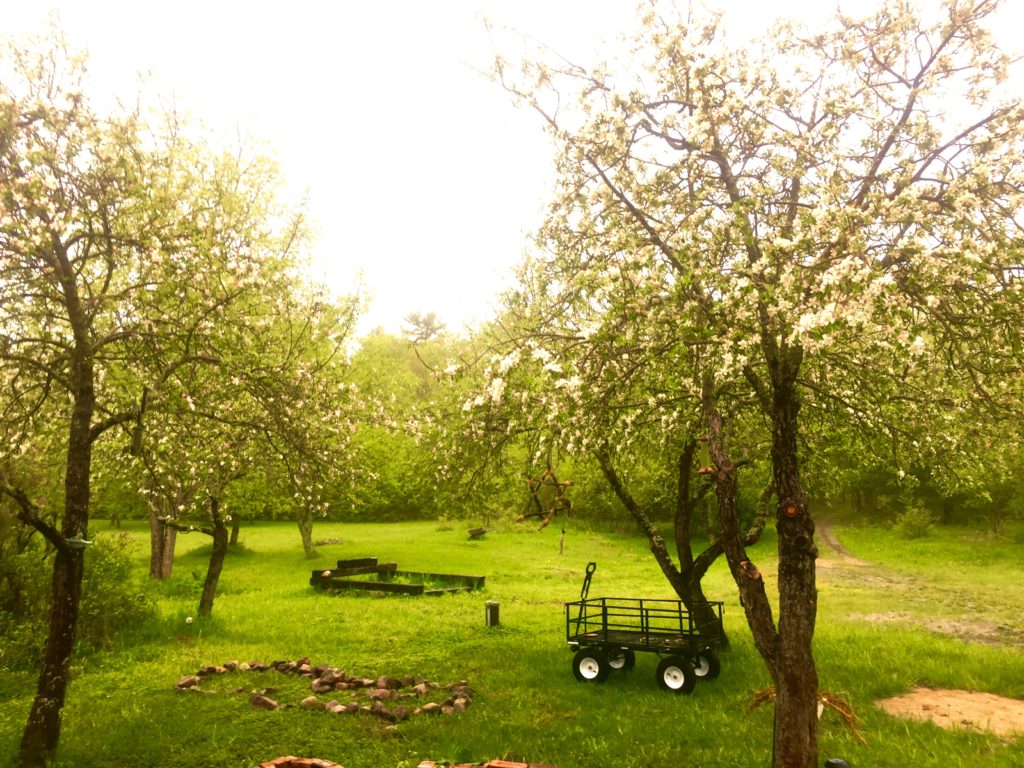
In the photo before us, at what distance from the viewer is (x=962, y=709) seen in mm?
11445

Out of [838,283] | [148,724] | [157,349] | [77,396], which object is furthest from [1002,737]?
[77,396]

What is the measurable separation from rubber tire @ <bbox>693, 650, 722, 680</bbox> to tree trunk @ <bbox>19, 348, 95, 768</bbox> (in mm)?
10505

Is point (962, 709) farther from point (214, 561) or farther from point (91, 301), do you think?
point (214, 561)

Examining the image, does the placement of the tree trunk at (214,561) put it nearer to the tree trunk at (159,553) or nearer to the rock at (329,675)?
the rock at (329,675)

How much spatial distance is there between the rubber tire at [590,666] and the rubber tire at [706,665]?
1.74 meters

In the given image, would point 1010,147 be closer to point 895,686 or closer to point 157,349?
point 895,686

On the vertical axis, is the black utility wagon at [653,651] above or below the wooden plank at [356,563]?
above

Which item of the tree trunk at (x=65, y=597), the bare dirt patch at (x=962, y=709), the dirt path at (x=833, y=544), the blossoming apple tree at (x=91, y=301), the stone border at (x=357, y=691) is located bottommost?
the dirt path at (x=833, y=544)

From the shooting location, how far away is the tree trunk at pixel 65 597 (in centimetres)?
928

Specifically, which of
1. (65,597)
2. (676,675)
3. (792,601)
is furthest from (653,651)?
(65,597)

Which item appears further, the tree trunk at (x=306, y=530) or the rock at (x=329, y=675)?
the tree trunk at (x=306, y=530)

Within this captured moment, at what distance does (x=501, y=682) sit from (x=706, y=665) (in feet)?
13.2

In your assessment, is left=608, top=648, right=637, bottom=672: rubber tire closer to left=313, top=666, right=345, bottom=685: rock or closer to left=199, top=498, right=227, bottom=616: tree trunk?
left=313, top=666, right=345, bottom=685: rock

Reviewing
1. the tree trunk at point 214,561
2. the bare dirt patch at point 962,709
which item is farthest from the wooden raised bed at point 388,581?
the bare dirt patch at point 962,709
